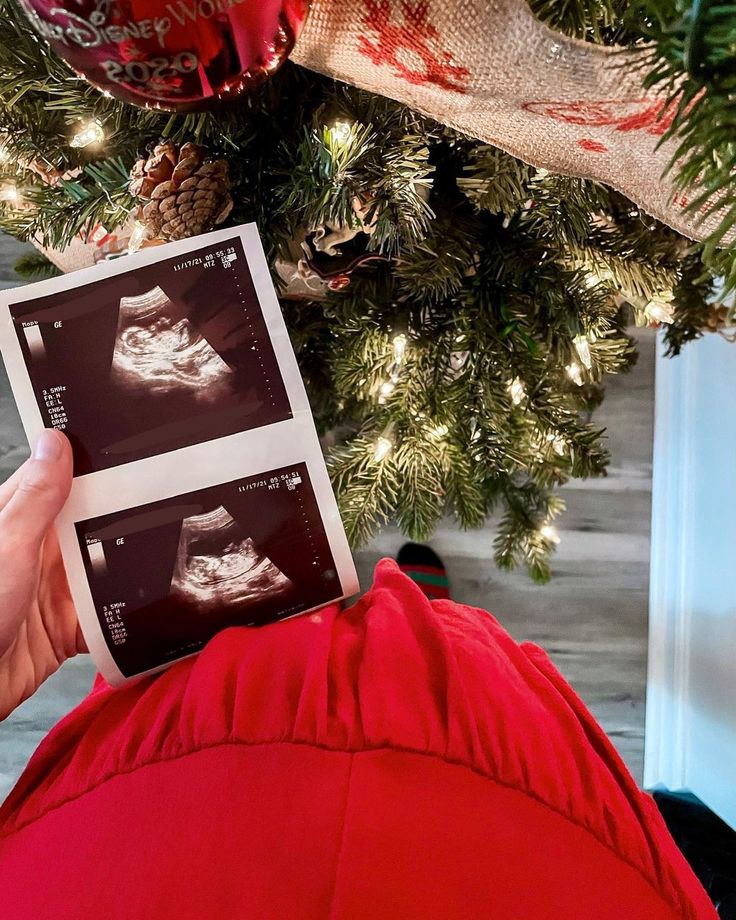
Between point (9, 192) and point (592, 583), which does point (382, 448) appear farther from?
point (592, 583)

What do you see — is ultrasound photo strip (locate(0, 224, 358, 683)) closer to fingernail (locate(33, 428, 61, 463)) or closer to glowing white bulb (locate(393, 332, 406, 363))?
fingernail (locate(33, 428, 61, 463))

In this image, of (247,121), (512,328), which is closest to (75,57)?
(247,121)

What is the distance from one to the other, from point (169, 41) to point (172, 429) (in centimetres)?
30

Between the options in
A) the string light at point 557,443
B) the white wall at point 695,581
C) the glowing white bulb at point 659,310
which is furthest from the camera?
the white wall at point 695,581

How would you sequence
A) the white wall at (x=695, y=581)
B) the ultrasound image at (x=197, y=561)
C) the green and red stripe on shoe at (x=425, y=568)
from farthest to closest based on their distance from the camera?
the green and red stripe on shoe at (x=425, y=568) → the white wall at (x=695, y=581) → the ultrasound image at (x=197, y=561)

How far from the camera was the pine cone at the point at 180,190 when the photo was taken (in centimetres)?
44

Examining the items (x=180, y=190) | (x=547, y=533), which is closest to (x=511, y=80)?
(x=180, y=190)

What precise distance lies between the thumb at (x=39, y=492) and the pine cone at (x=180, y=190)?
0.18m

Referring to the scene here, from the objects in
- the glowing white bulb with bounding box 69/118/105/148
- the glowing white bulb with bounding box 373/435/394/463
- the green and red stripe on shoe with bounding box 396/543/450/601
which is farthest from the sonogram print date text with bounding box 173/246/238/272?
the green and red stripe on shoe with bounding box 396/543/450/601

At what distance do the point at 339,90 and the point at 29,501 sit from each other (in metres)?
0.39

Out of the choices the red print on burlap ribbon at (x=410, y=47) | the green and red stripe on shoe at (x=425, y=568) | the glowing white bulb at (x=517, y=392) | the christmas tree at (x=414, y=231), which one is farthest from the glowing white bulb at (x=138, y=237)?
the green and red stripe on shoe at (x=425, y=568)

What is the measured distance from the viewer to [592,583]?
1.20 m

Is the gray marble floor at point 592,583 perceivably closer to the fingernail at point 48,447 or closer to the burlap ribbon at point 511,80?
the fingernail at point 48,447

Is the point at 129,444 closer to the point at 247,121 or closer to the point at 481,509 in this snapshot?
the point at 247,121
